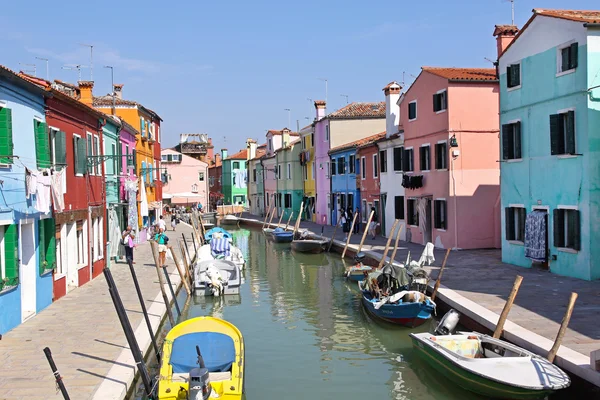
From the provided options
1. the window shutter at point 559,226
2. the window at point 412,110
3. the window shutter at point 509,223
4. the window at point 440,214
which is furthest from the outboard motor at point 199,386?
the window at point 412,110

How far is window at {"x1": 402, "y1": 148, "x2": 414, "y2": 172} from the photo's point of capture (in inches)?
1181

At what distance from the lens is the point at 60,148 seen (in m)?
17.5

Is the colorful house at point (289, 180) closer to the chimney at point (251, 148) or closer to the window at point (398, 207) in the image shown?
the chimney at point (251, 148)

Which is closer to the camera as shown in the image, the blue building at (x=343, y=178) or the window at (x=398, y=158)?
the window at (x=398, y=158)

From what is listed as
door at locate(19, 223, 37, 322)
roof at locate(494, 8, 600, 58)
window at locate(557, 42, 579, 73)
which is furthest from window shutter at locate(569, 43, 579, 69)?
door at locate(19, 223, 37, 322)

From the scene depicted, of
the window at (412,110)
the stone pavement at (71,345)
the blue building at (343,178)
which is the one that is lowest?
the stone pavement at (71,345)

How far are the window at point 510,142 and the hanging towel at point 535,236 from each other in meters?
2.35

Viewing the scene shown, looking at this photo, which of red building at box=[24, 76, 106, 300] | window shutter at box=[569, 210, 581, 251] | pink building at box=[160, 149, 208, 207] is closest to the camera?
red building at box=[24, 76, 106, 300]

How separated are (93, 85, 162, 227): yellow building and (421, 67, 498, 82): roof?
1498 cm

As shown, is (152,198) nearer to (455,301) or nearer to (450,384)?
(455,301)

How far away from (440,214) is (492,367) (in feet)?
56.2

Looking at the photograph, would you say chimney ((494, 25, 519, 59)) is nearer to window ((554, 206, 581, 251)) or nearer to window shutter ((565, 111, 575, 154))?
window shutter ((565, 111, 575, 154))

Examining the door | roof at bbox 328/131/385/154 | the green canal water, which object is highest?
roof at bbox 328/131/385/154

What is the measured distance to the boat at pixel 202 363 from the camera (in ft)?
32.1
